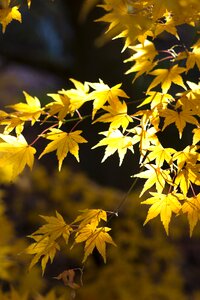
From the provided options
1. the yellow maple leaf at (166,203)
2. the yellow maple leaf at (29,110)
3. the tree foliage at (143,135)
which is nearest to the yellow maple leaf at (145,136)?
the tree foliage at (143,135)

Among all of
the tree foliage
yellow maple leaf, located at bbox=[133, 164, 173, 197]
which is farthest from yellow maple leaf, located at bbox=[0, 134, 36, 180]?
yellow maple leaf, located at bbox=[133, 164, 173, 197]

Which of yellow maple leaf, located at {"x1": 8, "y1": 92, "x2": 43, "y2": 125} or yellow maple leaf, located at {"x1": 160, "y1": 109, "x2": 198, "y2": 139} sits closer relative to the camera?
yellow maple leaf, located at {"x1": 160, "y1": 109, "x2": 198, "y2": 139}

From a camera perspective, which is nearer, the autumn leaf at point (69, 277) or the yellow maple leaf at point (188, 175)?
the yellow maple leaf at point (188, 175)

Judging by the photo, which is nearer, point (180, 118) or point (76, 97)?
point (180, 118)

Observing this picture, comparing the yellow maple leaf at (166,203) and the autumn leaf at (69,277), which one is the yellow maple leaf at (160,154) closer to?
the yellow maple leaf at (166,203)

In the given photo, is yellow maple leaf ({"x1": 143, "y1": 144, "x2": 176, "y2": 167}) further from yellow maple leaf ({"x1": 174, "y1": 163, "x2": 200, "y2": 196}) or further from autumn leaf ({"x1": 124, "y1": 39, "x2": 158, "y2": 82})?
autumn leaf ({"x1": 124, "y1": 39, "x2": 158, "y2": 82})

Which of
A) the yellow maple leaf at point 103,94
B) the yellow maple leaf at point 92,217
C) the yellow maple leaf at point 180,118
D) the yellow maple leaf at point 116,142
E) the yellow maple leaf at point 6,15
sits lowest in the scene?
the yellow maple leaf at point 92,217

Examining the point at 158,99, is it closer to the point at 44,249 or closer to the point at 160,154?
the point at 160,154

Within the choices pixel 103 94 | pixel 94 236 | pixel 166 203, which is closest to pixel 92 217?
pixel 94 236

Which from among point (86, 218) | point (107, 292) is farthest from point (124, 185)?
point (86, 218)

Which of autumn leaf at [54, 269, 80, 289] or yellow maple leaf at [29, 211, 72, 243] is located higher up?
yellow maple leaf at [29, 211, 72, 243]

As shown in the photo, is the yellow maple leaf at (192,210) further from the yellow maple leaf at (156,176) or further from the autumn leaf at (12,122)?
the autumn leaf at (12,122)

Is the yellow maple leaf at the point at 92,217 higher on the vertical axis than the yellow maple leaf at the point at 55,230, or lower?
higher
